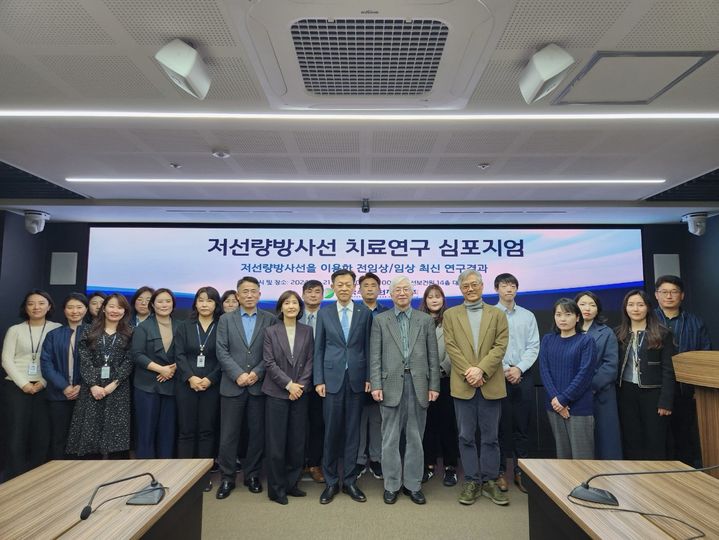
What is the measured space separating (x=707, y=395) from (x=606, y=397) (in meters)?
0.93

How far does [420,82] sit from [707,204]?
4.64 m

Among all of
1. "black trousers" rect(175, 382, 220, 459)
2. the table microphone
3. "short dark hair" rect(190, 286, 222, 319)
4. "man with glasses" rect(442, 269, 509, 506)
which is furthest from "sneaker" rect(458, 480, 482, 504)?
"short dark hair" rect(190, 286, 222, 319)

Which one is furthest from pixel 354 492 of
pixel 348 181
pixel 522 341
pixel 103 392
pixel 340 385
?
pixel 348 181

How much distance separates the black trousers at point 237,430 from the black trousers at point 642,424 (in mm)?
2566

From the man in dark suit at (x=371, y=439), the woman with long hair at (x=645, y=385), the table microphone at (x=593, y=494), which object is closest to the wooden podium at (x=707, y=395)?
the table microphone at (x=593, y=494)

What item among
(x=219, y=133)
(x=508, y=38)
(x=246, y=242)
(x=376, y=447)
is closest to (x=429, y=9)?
(x=508, y=38)

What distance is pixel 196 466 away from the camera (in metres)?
1.79

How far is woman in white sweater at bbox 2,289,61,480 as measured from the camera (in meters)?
3.21

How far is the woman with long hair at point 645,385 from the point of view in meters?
2.86

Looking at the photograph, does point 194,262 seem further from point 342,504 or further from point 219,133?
point 342,504

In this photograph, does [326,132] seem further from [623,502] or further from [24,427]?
[24,427]

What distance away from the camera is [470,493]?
299cm

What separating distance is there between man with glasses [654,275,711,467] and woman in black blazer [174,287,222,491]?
3494 mm

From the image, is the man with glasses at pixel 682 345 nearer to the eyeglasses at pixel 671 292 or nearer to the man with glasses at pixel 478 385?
the eyeglasses at pixel 671 292
